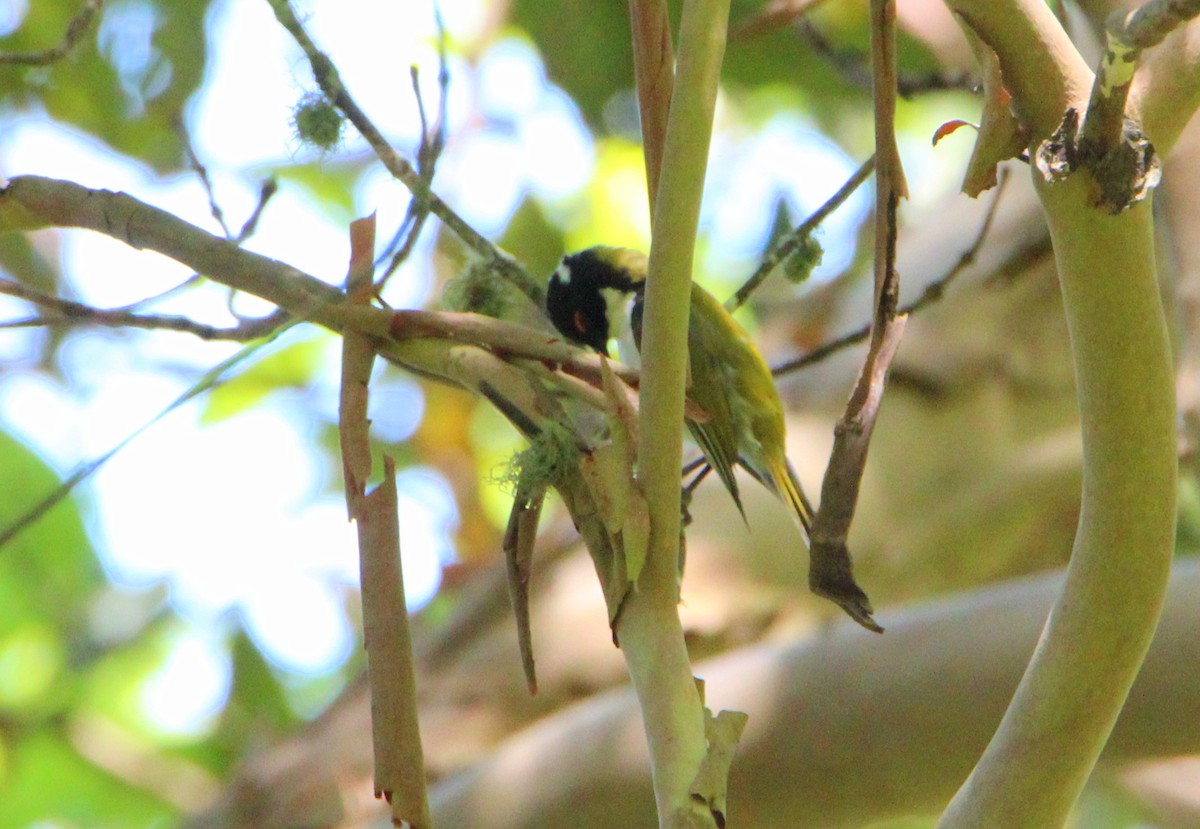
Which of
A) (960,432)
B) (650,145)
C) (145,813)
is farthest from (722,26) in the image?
(145,813)

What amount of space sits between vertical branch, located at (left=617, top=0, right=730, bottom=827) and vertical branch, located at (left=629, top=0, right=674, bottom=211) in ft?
0.49

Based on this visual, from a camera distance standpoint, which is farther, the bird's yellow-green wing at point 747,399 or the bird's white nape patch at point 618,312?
the bird's white nape patch at point 618,312

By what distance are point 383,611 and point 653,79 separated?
0.34m

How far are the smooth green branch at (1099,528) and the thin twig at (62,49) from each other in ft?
2.66

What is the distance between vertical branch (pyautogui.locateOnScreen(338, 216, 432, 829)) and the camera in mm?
653

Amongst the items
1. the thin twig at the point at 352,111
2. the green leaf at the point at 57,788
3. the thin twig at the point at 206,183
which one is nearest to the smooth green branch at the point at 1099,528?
the thin twig at the point at 352,111

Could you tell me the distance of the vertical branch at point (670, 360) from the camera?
586mm

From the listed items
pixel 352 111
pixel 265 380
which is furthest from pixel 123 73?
pixel 352 111

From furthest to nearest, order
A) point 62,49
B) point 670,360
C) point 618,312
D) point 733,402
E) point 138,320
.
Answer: point 618,312 < point 733,402 < point 62,49 < point 138,320 < point 670,360

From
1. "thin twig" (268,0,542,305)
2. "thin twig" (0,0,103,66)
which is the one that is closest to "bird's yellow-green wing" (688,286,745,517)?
"thin twig" (268,0,542,305)

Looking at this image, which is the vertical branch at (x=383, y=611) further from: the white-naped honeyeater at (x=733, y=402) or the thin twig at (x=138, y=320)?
the white-naped honeyeater at (x=733, y=402)

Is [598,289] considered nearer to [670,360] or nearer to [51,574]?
[670,360]

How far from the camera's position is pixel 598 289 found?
2346 millimetres

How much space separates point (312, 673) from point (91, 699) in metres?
0.77
